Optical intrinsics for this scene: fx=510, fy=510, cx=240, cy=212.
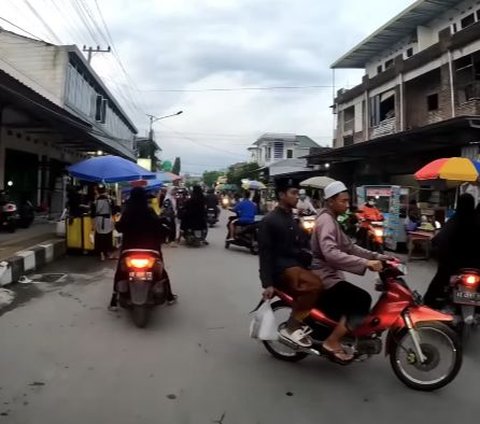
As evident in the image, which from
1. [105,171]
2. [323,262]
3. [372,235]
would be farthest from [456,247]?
[372,235]

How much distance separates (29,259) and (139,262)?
12.5 feet

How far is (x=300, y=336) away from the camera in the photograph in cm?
447

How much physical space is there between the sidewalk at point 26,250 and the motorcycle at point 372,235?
298 inches

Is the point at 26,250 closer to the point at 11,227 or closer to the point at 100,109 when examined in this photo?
the point at 11,227

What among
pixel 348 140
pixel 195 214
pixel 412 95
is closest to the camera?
pixel 195 214

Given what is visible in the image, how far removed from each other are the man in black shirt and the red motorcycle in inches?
10.4

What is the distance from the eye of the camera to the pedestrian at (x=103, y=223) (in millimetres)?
10555

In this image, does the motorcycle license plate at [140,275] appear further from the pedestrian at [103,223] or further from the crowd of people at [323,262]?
the pedestrian at [103,223]

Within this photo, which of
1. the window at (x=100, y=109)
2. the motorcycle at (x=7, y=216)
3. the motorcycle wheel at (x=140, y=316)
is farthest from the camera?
the window at (x=100, y=109)

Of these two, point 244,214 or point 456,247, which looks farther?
point 244,214

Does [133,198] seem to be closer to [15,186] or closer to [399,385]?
[399,385]

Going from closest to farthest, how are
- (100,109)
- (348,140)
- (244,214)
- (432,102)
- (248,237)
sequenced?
(248,237) → (244,214) → (432,102) → (100,109) → (348,140)

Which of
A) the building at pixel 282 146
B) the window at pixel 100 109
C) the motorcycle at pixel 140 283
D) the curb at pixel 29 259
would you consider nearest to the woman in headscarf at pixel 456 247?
the motorcycle at pixel 140 283

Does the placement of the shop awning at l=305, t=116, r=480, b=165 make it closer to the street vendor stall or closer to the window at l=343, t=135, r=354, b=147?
the window at l=343, t=135, r=354, b=147
